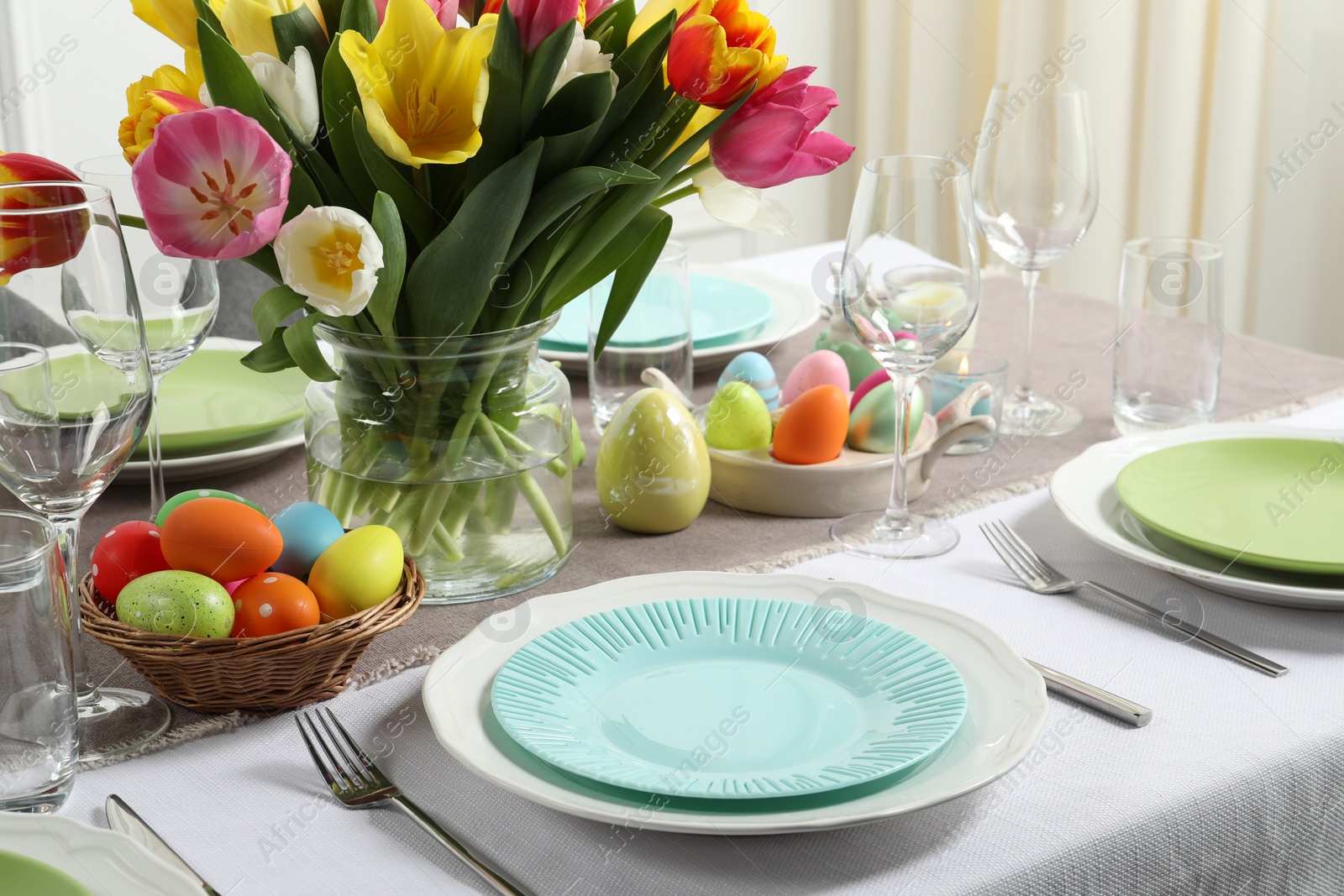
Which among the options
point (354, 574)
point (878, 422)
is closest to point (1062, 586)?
point (878, 422)

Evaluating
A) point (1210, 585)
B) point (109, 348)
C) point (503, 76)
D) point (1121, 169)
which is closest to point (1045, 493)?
point (1210, 585)

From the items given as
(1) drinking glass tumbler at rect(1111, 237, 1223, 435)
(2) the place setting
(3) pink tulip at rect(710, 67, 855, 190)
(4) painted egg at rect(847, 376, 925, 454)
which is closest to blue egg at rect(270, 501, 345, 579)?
(2) the place setting

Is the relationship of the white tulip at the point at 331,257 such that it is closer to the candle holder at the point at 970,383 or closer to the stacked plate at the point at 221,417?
the stacked plate at the point at 221,417

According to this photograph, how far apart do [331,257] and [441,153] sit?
0.09 m

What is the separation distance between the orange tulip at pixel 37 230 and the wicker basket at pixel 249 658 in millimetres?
191

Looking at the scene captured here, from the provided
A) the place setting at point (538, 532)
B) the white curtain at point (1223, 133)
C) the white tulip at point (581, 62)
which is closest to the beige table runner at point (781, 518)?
the place setting at point (538, 532)

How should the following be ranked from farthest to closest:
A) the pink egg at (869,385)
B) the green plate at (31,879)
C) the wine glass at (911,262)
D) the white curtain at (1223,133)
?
the white curtain at (1223,133) < the pink egg at (869,385) < the wine glass at (911,262) < the green plate at (31,879)

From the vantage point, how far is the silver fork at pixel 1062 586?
2.40 feet

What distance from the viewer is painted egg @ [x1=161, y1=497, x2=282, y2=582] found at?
69cm

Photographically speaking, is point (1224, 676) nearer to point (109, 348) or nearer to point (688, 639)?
point (688, 639)

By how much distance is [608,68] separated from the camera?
75 centimetres

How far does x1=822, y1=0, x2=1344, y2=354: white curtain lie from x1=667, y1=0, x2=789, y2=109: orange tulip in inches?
74.6

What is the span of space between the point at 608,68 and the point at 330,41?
6.6 inches

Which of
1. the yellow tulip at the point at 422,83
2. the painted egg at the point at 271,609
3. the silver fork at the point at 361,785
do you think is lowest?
the silver fork at the point at 361,785
